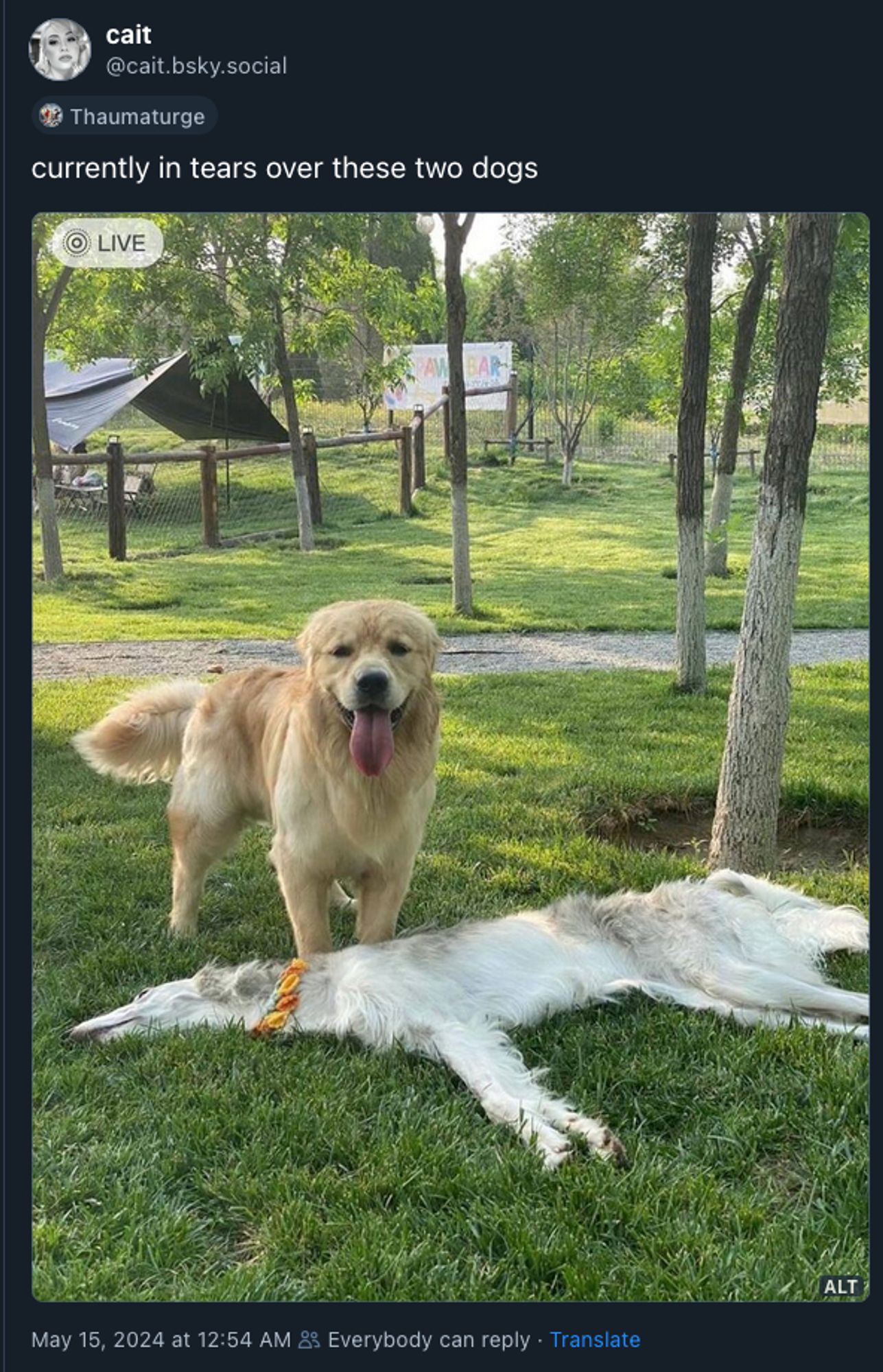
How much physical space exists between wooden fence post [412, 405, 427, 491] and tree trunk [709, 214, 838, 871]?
1.31m

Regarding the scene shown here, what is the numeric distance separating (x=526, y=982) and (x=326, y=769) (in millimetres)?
904

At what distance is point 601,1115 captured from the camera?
2.52 meters

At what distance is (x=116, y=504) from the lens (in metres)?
3.35

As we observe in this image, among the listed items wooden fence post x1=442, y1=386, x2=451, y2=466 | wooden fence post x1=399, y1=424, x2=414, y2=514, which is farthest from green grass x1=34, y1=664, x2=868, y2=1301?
wooden fence post x1=442, y1=386, x2=451, y2=466

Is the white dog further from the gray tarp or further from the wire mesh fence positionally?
the gray tarp

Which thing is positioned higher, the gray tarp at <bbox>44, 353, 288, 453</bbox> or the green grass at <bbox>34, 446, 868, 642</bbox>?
the gray tarp at <bbox>44, 353, 288, 453</bbox>

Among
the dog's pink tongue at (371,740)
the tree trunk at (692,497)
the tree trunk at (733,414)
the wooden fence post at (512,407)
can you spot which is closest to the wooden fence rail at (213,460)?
the wooden fence post at (512,407)

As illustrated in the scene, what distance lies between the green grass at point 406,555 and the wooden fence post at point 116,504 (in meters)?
0.06

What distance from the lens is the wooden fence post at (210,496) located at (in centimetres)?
344

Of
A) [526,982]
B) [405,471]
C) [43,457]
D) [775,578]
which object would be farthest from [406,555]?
[43,457]

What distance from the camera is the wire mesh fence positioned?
300 cm

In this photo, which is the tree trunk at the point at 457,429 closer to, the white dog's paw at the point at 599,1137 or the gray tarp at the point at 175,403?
the gray tarp at the point at 175,403
